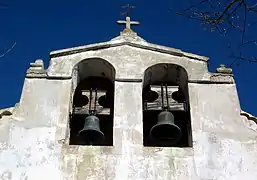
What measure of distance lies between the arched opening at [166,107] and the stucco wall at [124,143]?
0.68 feet

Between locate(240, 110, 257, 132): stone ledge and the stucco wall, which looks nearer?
the stucco wall

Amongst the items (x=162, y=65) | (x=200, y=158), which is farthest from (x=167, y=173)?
(x=162, y=65)

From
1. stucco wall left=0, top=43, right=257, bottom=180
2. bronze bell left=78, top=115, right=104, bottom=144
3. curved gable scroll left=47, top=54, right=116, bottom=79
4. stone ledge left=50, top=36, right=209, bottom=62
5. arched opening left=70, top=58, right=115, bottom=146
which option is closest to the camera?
stucco wall left=0, top=43, right=257, bottom=180

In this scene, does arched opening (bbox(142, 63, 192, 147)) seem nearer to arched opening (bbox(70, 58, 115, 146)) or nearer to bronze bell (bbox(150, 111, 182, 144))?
bronze bell (bbox(150, 111, 182, 144))

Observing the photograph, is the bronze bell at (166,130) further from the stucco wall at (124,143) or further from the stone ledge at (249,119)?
the stone ledge at (249,119)

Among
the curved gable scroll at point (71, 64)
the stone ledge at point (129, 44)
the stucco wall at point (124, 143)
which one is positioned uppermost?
the stone ledge at point (129, 44)

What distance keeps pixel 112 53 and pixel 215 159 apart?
2207 mm

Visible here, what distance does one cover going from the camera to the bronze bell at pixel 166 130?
9352mm

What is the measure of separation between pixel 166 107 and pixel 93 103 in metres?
0.94

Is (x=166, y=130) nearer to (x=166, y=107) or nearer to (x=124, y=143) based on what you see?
(x=166, y=107)

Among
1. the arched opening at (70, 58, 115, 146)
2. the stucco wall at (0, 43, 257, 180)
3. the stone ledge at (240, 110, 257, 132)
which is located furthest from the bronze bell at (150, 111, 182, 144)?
the stone ledge at (240, 110, 257, 132)

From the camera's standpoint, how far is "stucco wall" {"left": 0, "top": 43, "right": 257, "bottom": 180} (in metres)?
8.66

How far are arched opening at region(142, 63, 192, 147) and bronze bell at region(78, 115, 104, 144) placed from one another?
2.13 ft

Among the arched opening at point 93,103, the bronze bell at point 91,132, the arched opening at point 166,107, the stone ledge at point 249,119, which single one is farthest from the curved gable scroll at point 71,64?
the stone ledge at point 249,119
